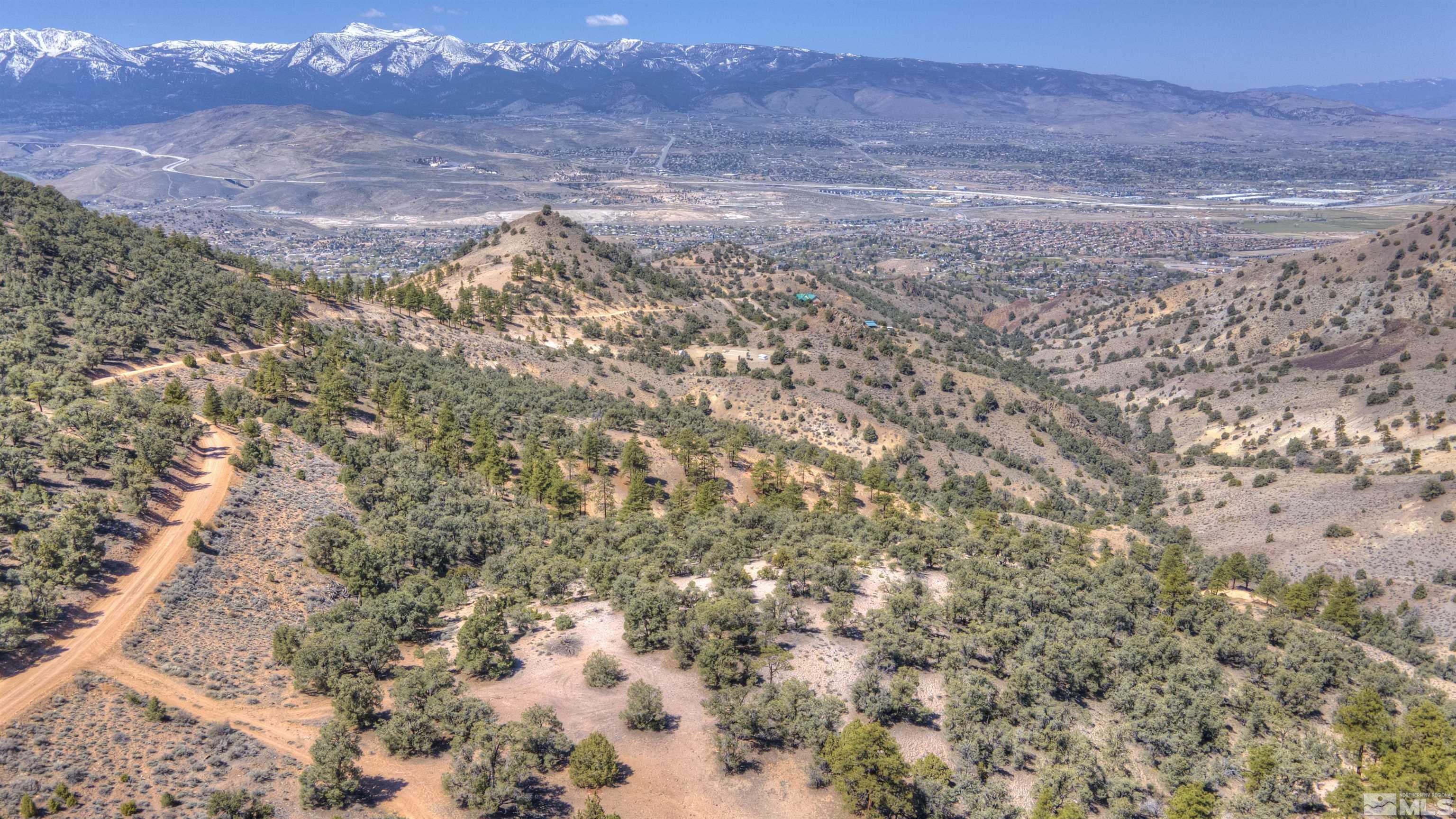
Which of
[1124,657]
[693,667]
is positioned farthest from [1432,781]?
[693,667]

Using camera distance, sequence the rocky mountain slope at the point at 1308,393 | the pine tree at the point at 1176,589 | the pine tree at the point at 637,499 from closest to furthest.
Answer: the pine tree at the point at 1176,589
the pine tree at the point at 637,499
the rocky mountain slope at the point at 1308,393

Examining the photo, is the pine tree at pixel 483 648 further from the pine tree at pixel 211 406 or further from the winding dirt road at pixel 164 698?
the pine tree at pixel 211 406

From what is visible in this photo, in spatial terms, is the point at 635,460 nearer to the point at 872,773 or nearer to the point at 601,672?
the point at 601,672

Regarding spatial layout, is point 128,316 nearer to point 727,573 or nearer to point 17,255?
point 17,255

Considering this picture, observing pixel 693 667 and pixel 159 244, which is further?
pixel 159 244

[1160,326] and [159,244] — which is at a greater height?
[159,244]

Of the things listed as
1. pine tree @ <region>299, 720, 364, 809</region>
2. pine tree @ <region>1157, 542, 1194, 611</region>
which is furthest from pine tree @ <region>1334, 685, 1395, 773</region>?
pine tree @ <region>299, 720, 364, 809</region>

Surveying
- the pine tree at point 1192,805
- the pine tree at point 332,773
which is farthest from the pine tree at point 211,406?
the pine tree at point 1192,805

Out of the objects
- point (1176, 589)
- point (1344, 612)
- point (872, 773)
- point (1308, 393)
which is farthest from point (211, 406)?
point (1308, 393)

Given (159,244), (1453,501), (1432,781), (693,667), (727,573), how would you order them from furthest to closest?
(159,244) < (1453,501) < (727,573) < (693,667) < (1432,781)

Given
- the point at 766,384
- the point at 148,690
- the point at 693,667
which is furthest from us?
the point at 766,384

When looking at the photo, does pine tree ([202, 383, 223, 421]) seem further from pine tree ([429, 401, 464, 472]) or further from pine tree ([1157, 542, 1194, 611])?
pine tree ([1157, 542, 1194, 611])
